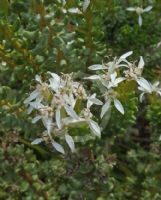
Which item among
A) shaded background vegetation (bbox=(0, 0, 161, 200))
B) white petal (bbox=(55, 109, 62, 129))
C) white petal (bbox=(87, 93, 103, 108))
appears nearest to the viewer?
white petal (bbox=(55, 109, 62, 129))

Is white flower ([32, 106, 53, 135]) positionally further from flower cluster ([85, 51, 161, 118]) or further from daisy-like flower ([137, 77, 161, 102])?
daisy-like flower ([137, 77, 161, 102])

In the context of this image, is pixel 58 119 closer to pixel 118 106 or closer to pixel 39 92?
pixel 39 92

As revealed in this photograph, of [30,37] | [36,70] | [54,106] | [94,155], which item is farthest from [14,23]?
[94,155]

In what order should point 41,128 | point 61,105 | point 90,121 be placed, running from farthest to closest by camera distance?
point 41,128 < point 90,121 < point 61,105

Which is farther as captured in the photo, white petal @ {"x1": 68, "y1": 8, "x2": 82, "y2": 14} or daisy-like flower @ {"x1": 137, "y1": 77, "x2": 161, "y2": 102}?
white petal @ {"x1": 68, "y1": 8, "x2": 82, "y2": 14}

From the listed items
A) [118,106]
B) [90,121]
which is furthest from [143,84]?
[90,121]

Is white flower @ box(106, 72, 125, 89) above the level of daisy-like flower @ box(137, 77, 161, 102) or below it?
above

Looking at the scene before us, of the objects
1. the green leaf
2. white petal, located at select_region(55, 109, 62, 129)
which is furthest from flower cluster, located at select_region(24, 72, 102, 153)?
the green leaf
